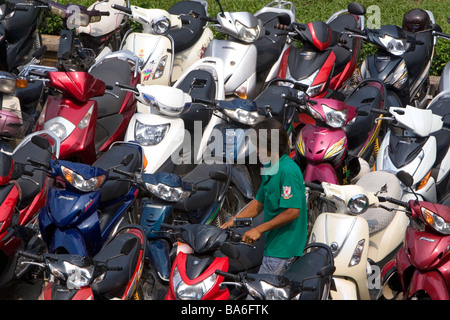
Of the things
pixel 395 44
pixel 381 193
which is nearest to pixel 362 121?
pixel 395 44

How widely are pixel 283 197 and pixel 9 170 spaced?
1.99 metres

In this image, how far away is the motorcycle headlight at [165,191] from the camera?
23.4ft

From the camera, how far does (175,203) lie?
7.65 meters

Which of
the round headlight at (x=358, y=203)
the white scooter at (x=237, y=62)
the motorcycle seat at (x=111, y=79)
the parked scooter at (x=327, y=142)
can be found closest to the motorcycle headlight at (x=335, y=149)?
the parked scooter at (x=327, y=142)

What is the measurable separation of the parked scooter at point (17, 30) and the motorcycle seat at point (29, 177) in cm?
227

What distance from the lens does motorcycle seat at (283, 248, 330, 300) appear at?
20.5ft

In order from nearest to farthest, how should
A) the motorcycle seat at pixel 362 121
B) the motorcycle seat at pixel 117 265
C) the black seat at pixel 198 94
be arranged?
the motorcycle seat at pixel 117 265
the black seat at pixel 198 94
the motorcycle seat at pixel 362 121

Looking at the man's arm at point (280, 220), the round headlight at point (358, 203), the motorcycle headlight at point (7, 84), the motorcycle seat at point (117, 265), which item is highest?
the man's arm at point (280, 220)

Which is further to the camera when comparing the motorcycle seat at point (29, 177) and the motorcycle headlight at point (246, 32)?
the motorcycle headlight at point (246, 32)

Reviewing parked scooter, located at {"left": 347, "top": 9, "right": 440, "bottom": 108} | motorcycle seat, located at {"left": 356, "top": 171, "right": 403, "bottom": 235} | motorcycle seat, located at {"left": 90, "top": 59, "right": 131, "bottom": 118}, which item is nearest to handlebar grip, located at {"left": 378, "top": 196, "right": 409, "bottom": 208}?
motorcycle seat, located at {"left": 356, "top": 171, "right": 403, "bottom": 235}

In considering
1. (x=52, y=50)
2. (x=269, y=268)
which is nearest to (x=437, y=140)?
(x=269, y=268)

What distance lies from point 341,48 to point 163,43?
172cm

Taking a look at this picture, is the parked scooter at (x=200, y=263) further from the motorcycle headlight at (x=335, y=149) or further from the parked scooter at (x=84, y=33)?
the parked scooter at (x=84, y=33)

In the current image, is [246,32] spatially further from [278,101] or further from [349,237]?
[349,237]
